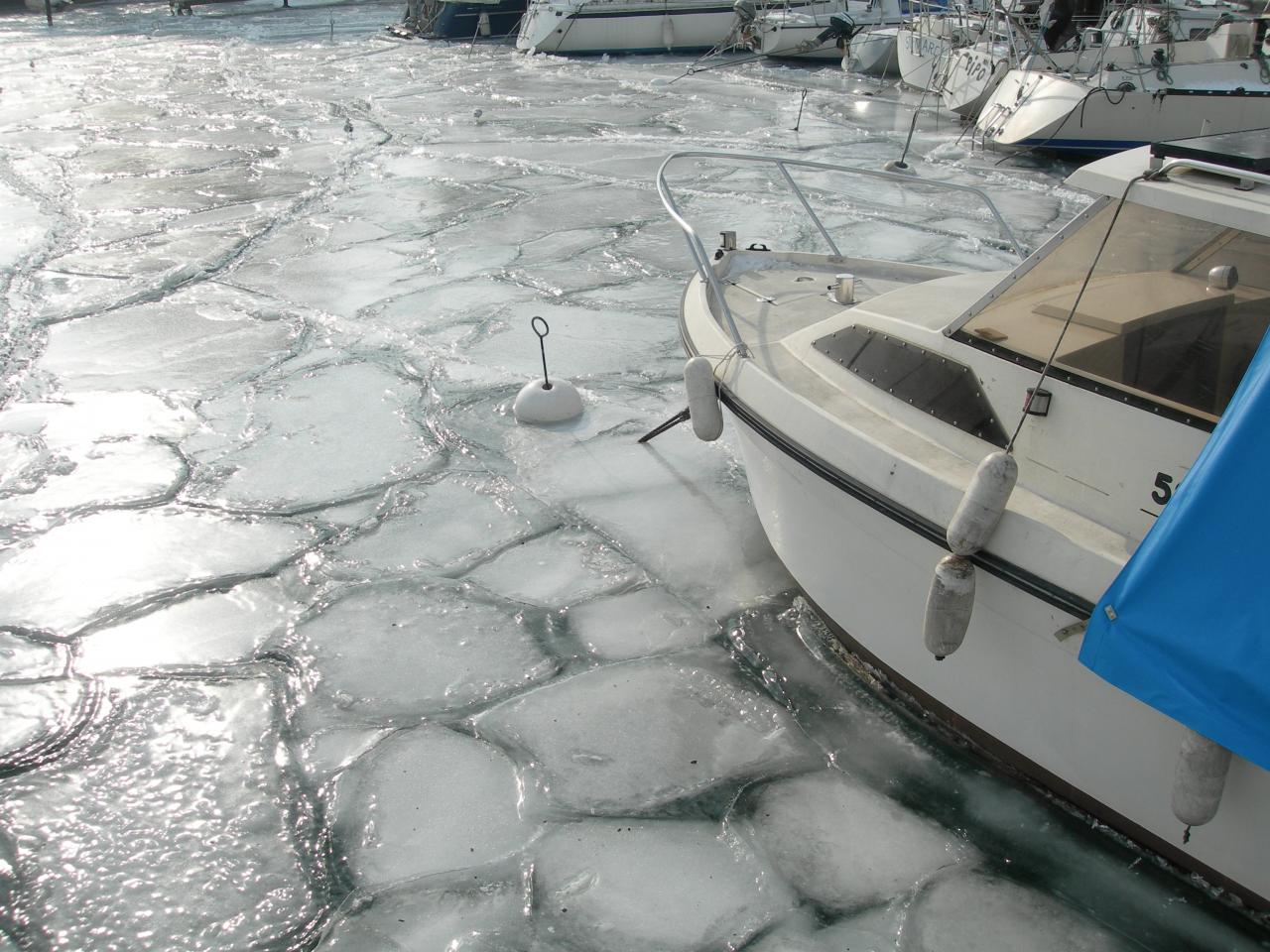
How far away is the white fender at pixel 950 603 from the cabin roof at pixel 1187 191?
107cm

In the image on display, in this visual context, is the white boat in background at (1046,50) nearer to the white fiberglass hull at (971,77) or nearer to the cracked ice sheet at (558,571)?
the white fiberglass hull at (971,77)

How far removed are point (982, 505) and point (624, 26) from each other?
67.2 ft

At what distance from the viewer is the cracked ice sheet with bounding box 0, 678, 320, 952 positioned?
264 cm

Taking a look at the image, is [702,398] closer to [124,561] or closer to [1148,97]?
[124,561]

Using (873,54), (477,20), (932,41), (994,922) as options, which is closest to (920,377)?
(994,922)

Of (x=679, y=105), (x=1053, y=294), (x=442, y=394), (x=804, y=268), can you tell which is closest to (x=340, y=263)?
(x=442, y=394)

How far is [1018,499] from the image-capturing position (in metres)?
2.79

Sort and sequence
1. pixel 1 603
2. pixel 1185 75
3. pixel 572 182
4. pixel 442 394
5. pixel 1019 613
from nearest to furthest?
pixel 1019 613 → pixel 1 603 → pixel 442 394 → pixel 572 182 → pixel 1185 75

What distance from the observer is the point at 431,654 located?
360 cm

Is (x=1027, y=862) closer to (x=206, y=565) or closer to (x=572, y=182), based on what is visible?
(x=206, y=565)

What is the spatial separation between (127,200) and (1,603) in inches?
262

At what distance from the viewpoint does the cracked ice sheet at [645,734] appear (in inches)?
120

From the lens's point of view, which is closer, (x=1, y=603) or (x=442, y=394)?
(x=1, y=603)

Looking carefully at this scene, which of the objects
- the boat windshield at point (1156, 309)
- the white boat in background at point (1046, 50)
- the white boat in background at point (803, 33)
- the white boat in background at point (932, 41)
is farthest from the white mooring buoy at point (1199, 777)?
the white boat in background at point (803, 33)
